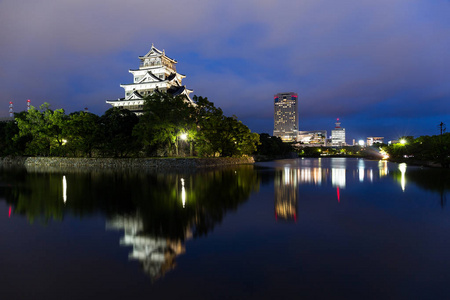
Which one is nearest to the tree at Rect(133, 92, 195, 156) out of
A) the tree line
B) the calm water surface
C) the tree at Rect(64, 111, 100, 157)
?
the tree line

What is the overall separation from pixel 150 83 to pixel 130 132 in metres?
15.6

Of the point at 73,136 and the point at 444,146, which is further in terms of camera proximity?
the point at 73,136

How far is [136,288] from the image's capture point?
15.0ft

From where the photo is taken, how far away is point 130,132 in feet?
134

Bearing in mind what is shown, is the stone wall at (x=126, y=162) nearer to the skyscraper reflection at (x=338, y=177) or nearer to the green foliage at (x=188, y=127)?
the green foliage at (x=188, y=127)

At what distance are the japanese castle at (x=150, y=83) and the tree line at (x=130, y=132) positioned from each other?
32.1 feet

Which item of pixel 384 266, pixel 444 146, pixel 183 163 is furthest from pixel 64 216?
pixel 444 146

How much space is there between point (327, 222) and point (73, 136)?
40.1 metres

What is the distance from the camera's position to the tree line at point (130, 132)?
119 feet

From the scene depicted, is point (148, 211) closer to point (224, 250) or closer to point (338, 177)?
point (224, 250)

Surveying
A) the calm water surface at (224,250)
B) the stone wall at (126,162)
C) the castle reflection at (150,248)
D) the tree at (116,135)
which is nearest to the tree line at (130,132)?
the tree at (116,135)

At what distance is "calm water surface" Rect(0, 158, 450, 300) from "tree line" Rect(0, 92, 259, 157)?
1008 inches

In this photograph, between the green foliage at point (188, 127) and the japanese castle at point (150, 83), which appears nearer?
the green foliage at point (188, 127)

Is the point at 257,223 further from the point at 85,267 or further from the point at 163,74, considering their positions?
the point at 163,74
